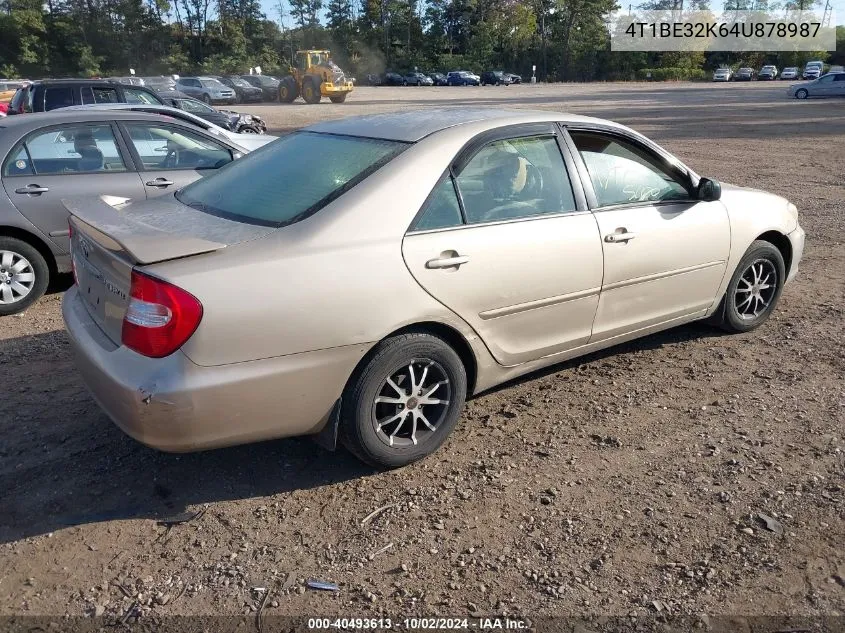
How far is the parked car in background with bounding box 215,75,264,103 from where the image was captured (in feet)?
→ 139

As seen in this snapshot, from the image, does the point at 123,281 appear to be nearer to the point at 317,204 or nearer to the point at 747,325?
the point at 317,204

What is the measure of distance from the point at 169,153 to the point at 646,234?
4.33m

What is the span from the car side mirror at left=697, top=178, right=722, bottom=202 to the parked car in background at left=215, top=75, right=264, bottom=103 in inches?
1614

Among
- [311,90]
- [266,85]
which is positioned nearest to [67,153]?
[311,90]

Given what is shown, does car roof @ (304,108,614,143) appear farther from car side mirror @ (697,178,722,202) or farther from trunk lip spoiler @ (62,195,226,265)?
trunk lip spoiler @ (62,195,226,265)

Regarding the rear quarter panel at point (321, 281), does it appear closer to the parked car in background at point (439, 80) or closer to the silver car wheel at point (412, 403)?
the silver car wheel at point (412, 403)

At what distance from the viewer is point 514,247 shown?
3766mm

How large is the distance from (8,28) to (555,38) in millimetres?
53722

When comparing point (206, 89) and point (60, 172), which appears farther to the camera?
point (206, 89)

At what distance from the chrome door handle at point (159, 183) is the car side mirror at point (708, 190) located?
4.27 metres

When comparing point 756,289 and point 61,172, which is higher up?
point 61,172

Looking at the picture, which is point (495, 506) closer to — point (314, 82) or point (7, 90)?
point (7, 90)

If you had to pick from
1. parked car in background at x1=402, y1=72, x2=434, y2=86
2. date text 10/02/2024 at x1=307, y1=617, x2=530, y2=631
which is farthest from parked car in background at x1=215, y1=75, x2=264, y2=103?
date text 10/02/2024 at x1=307, y1=617, x2=530, y2=631

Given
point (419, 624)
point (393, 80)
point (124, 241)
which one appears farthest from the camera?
point (393, 80)
